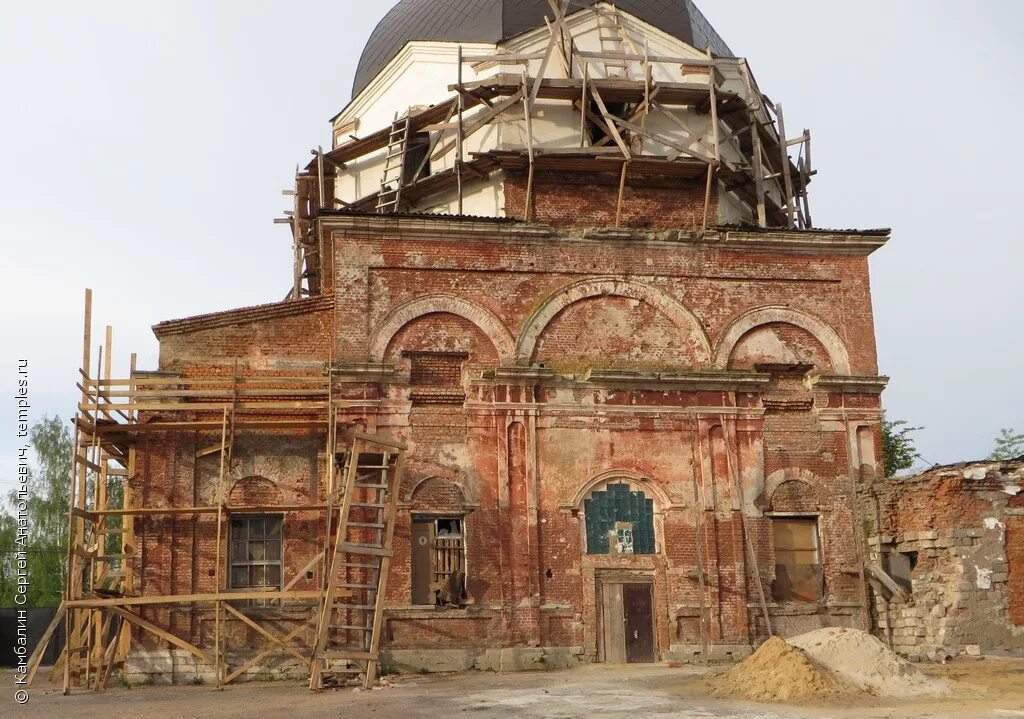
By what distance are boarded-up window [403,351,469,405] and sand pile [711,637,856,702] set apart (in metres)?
7.10

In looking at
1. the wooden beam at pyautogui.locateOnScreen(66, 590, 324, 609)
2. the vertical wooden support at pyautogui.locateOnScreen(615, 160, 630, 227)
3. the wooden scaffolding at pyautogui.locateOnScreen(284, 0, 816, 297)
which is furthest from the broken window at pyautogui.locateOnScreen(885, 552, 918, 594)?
the wooden beam at pyautogui.locateOnScreen(66, 590, 324, 609)

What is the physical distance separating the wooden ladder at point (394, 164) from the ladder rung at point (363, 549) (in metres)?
8.41

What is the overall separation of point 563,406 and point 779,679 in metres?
7.01

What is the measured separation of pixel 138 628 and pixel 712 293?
38.5 ft

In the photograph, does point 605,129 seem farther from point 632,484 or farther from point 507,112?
point 632,484

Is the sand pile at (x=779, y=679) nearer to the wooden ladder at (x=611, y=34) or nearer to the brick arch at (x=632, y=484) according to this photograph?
the brick arch at (x=632, y=484)

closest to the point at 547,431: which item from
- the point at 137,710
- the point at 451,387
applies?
the point at 451,387

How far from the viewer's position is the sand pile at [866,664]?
48.9 feet

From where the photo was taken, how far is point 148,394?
19.0 m

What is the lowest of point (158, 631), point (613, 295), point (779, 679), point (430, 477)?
point (779, 679)

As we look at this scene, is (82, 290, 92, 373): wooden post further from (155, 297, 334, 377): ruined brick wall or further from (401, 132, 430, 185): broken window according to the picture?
(401, 132, 430, 185): broken window

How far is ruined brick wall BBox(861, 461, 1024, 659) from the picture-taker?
1909 cm

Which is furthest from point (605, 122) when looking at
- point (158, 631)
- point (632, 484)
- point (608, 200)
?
point (158, 631)

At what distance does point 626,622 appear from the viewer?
19797 millimetres
